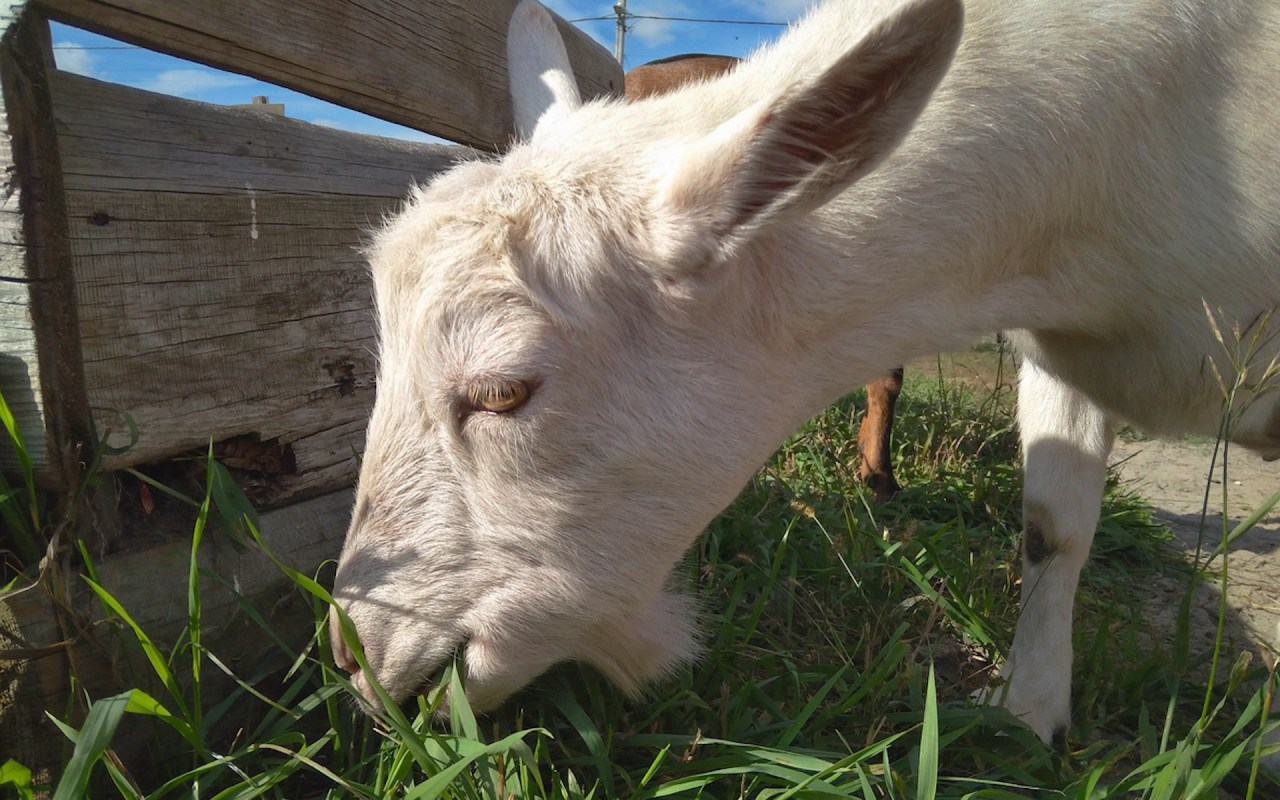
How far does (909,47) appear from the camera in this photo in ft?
4.39

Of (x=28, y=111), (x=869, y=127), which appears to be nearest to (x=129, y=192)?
Result: (x=28, y=111)

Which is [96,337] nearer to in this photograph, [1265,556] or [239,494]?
[239,494]

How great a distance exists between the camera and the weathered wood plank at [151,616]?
152 centimetres

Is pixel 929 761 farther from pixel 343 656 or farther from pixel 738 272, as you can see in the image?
pixel 343 656

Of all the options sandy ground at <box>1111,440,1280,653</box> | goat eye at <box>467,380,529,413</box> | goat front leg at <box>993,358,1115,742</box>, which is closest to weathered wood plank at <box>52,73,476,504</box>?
goat eye at <box>467,380,529,413</box>

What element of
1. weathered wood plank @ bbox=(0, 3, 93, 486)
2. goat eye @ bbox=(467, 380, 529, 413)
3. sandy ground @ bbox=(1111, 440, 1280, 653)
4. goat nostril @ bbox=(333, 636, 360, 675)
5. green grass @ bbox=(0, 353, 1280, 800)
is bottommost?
sandy ground @ bbox=(1111, 440, 1280, 653)

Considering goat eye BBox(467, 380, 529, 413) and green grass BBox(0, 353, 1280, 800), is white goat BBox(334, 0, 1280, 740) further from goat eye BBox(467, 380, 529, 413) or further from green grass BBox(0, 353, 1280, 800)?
green grass BBox(0, 353, 1280, 800)

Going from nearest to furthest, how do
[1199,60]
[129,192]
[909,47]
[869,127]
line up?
[909,47] < [869,127] < [129,192] < [1199,60]

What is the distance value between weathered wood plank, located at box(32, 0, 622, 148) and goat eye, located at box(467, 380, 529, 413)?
34.8 inches

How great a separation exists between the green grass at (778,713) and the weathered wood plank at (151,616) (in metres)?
0.05

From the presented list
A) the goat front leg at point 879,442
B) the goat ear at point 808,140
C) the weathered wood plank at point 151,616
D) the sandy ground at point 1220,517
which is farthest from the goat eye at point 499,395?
the goat front leg at point 879,442

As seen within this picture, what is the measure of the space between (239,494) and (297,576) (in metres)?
0.37

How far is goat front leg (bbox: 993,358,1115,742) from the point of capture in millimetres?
2506

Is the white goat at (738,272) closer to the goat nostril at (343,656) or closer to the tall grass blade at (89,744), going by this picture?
the goat nostril at (343,656)
